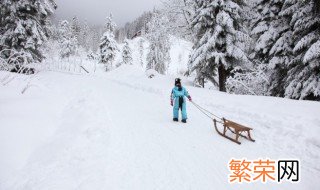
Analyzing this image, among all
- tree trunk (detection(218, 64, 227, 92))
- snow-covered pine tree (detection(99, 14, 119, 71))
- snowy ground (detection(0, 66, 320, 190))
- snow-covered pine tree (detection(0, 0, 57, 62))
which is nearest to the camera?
snowy ground (detection(0, 66, 320, 190))

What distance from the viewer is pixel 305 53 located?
1238 centimetres

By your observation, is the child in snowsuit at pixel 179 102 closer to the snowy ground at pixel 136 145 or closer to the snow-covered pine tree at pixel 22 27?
the snowy ground at pixel 136 145

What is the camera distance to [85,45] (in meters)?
114

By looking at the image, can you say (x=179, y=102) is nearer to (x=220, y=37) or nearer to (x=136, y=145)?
(x=136, y=145)

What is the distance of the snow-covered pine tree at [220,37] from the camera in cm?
1620

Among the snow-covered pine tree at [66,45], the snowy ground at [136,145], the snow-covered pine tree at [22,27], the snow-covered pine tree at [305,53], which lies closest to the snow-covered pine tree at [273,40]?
the snow-covered pine tree at [305,53]

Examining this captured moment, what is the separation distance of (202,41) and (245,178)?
41.4 feet

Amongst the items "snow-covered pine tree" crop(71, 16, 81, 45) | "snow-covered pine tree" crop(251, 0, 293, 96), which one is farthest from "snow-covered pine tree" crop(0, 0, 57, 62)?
"snow-covered pine tree" crop(71, 16, 81, 45)

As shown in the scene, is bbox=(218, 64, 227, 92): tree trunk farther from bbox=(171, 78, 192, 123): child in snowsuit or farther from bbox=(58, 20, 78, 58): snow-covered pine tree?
bbox=(58, 20, 78, 58): snow-covered pine tree

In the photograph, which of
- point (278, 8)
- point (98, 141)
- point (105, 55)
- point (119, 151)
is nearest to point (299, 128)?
point (119, 151)

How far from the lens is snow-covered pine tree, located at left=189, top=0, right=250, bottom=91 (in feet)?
53.2

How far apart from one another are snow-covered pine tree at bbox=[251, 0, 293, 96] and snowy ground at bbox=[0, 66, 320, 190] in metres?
5.39

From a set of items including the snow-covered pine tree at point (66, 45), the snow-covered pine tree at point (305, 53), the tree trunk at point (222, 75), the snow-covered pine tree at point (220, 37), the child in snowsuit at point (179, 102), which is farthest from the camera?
the snow-covered pine tree at point (66, 45)

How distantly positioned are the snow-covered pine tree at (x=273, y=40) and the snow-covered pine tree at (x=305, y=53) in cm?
87
